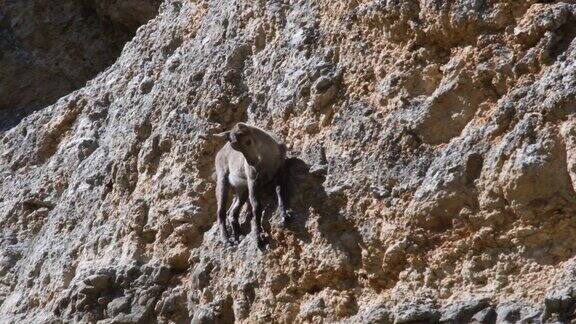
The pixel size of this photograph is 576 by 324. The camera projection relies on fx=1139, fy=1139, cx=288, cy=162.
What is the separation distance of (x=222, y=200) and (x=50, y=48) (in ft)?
25.5

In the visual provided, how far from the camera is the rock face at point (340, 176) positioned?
699 cm

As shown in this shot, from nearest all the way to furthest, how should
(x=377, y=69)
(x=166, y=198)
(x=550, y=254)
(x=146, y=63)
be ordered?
1. (x=550, y=254)
2. (x=377, y=69)
3. (x=166, y=198)
4. (x=146, y=63)

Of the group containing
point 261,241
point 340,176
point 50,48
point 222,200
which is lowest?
point 261,241

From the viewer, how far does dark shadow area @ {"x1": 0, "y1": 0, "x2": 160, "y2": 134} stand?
52.1ft

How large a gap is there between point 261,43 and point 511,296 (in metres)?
3.78

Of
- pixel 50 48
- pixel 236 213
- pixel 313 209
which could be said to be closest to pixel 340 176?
pixel 313 209

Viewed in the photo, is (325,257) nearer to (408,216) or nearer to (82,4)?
(408,216)

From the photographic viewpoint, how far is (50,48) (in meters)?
16.0

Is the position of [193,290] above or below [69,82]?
below

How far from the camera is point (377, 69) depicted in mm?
8328

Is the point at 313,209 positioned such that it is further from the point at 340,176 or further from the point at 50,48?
the point at 50,48

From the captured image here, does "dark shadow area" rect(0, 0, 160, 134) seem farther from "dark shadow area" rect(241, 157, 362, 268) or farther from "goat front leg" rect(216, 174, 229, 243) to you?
"dark shadow area" rect(241, 157, 362, 268)

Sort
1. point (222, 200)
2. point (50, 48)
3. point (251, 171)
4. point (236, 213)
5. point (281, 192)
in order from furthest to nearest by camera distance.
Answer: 1. point (50, 48)
2. point (222, 200)
3. point (236, 213)
4. point (251, 171)
5. point (281, 192)

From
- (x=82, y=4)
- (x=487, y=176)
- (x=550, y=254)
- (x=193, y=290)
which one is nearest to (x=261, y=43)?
(x=193, y=290)
